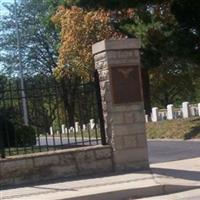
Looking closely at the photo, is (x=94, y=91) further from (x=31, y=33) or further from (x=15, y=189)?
(x=31, y=33)

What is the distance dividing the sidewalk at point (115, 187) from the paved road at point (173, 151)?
3.88 m

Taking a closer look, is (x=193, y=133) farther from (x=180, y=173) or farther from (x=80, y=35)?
(x=80, y=35)

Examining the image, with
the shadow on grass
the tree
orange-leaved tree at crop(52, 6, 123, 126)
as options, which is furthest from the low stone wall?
the tree

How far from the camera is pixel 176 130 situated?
26.9 metres

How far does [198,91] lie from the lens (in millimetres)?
74688

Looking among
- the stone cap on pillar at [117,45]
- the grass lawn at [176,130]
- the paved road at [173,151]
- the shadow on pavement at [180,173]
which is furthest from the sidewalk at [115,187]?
the grass lawn at [176,130]

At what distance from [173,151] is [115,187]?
8174mm

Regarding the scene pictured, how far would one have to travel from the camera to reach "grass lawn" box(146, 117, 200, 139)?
2530 cm

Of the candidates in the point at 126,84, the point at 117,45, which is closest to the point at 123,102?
the point at 126,84

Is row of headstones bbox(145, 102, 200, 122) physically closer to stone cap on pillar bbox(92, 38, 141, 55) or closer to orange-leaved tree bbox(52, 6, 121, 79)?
orange-leaved tree bbox(52, 6, 121, 79)

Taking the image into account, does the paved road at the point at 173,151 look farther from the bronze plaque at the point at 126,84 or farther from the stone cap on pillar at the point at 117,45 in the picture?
the stone cap on pillar at the point at 117,45

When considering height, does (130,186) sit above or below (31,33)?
below

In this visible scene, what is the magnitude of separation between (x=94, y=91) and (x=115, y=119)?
0.88 m

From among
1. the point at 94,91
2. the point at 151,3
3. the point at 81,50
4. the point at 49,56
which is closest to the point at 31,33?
the point at 49,56
